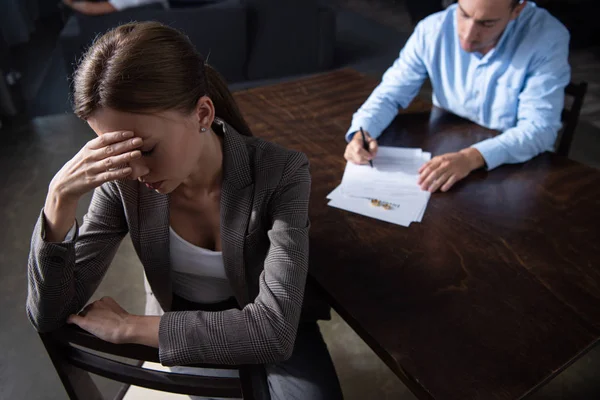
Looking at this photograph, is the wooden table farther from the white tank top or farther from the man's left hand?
the white tank top

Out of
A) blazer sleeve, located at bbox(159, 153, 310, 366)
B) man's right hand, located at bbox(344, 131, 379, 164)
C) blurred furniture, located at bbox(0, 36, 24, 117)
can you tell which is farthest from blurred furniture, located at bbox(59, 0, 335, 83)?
blazer sleeve, located at bbox(159, 153, 310, 366)

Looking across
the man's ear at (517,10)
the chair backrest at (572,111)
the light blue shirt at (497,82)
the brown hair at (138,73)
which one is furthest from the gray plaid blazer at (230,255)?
the chair backrest at (572,111)

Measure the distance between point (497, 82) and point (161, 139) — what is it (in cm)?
135

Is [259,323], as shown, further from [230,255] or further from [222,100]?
[222,100]

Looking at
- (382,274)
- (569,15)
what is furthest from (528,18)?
(569,15)

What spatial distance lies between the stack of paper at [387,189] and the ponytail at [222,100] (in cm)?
34

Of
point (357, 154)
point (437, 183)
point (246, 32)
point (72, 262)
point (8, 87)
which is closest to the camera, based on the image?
point (72, 262)

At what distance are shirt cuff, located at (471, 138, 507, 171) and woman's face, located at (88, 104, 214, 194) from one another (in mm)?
867

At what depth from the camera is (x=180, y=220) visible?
122cm

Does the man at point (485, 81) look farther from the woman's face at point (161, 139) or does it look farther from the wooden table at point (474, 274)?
the woman's face at point (161, 139)

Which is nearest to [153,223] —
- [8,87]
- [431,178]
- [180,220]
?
[180,220]

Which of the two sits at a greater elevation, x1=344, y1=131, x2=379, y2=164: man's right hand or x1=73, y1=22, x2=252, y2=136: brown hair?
x1=73, y1=22, x2=252, y2=136: brown hair

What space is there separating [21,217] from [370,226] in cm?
226

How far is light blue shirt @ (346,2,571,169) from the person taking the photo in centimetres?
158
